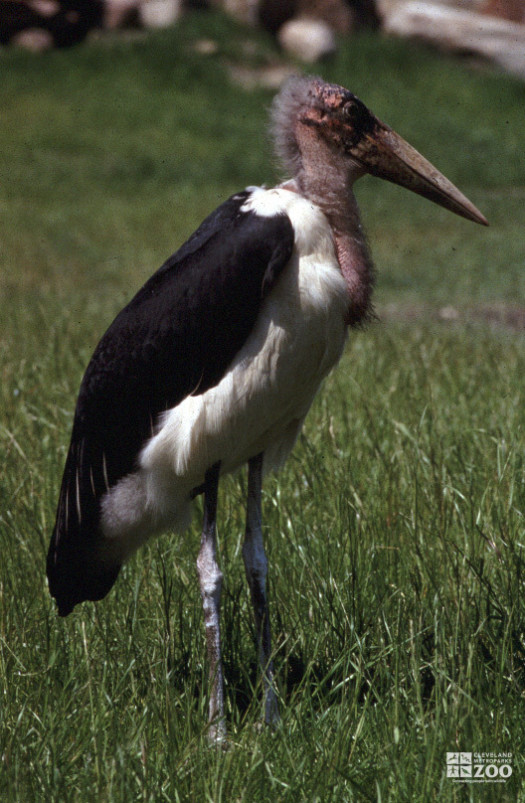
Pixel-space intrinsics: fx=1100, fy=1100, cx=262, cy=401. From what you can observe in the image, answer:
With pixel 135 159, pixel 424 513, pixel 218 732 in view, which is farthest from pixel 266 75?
pixel 218 732

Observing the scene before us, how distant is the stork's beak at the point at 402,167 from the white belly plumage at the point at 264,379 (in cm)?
24

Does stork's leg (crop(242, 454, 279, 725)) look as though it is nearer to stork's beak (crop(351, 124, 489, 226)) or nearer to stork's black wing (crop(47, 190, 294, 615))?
stork's black wing (crop(47, 190, 294, 615))

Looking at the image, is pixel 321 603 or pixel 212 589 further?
pixel 321 603

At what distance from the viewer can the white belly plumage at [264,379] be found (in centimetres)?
260

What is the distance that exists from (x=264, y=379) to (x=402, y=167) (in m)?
0.70

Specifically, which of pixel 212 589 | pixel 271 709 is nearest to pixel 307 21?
pixel 212 589

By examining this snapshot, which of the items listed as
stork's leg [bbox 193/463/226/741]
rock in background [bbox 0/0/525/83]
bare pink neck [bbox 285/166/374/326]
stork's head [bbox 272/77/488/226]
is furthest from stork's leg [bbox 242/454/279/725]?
rock in background [bbox 0/0/525/83]

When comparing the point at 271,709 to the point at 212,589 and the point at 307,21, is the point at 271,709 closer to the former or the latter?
the point at 212,589

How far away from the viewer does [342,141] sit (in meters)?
2.79

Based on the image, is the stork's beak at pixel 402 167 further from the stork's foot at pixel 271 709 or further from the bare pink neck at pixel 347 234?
the stork's foot at pixel 271 709

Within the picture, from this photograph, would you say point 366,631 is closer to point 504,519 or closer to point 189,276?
point 504,519

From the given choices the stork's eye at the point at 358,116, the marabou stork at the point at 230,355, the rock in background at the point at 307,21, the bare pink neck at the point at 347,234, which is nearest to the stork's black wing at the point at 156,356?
the marabou stork at the point at 230,355

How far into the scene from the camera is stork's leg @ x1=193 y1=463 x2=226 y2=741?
2.68 meters

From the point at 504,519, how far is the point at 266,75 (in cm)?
1420
